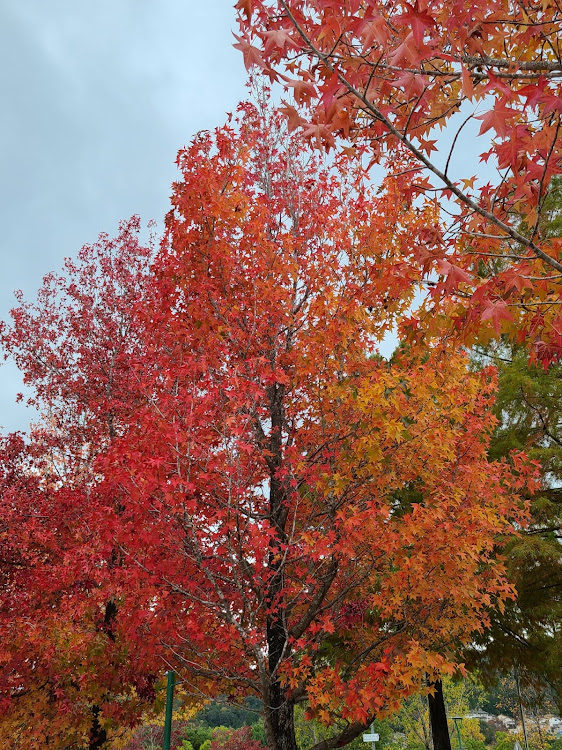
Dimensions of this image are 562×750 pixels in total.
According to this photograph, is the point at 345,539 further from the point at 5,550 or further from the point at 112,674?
the point at 5,550

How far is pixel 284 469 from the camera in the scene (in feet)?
21.2

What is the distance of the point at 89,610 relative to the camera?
8.97m

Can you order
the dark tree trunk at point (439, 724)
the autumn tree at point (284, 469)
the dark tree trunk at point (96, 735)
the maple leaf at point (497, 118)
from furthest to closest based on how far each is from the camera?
the dark tree trunk at point (439, 724) → the dark tree trunk at point (96, 735) → the autumn tree at point (284, 469) → the maple leaf at point (497, 118)

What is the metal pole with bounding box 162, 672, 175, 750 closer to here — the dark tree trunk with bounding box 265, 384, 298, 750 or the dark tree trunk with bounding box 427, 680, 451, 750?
the dark tree trunk with bounding box 265, 384, 298, 750

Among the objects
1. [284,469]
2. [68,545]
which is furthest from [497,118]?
[68,545]

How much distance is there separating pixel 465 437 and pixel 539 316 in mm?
4770

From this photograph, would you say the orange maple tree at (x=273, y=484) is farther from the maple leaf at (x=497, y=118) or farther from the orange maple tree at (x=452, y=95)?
the maple leaf at (x=497, y=118)

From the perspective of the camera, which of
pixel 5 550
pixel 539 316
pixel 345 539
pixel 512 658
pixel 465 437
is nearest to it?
pixel 539 316

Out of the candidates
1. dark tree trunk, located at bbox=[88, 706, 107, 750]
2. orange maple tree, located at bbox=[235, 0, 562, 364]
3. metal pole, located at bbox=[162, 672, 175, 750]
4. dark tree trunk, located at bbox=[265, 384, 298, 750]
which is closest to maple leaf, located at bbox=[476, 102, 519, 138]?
orange maple tree, located at bbox=[235, 0, 562, 364]

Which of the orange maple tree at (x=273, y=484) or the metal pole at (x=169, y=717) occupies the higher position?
the orange maple tree at (x=273, y=484)

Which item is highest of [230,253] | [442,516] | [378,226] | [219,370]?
A: [378,226]

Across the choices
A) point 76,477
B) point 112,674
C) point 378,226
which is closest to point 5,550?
point 76,477

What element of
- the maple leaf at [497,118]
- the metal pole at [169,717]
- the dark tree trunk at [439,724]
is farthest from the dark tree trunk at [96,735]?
the maple leaf at [497,118]

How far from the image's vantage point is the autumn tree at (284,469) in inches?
235
